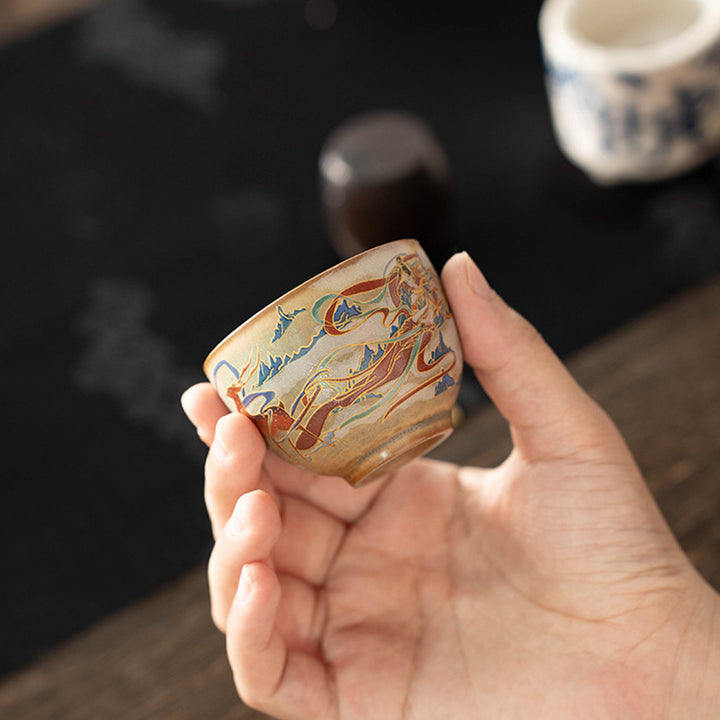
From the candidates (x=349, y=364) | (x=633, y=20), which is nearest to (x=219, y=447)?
(x=349, y=364)

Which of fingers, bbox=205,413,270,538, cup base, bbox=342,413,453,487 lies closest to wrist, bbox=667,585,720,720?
cup base, bbox=342,413,453,487

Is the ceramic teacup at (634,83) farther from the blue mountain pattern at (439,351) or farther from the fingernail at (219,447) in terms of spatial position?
the fingernail at (219,447)

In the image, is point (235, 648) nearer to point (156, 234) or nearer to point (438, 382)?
point (438, 382)

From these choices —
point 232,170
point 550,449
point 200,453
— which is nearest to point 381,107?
point 232,170

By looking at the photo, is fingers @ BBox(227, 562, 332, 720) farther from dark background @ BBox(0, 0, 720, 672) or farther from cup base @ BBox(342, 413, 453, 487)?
dark background @ BBox(0, 0, 720, 672)

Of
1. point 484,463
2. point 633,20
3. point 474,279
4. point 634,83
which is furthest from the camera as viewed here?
point 633,20

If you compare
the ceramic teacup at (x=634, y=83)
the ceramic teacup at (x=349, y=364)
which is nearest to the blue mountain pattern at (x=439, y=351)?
the ceramic teacup at (x=349, y=364)

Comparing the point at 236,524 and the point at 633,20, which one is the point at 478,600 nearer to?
the point at 236,524
